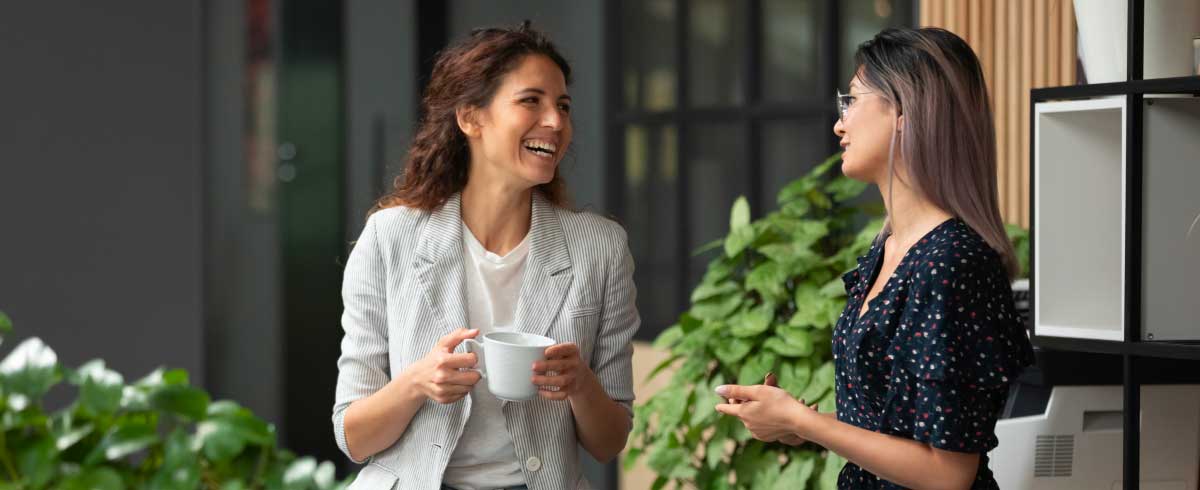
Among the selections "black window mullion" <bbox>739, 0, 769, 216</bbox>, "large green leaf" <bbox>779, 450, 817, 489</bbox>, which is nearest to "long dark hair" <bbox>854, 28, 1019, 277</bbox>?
→ "large green leaf" <bbox>779, 450, 817, 489</bbox>

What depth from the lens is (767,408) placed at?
153cm

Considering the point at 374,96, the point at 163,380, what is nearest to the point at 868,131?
the point at 163,380

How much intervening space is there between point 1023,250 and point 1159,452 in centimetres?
61

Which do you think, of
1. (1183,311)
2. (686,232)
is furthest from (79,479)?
(686,232)

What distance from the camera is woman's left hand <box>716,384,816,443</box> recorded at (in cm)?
152

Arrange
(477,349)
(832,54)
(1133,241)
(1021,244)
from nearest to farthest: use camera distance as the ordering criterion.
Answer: (477,349) < (1133,241) < (1021,244) < (832,54)

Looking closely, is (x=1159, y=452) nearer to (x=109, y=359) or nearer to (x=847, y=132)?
(x=847, y=132)

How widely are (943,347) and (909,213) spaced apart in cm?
21

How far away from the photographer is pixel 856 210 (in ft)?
9.57

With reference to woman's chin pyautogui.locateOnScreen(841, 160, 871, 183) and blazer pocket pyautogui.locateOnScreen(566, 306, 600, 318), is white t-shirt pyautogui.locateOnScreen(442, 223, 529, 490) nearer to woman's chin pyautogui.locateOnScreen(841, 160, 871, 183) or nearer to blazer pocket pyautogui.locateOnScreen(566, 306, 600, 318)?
blazer pocket pyautogui.locateOnScreen(566, 306, 600, 318)

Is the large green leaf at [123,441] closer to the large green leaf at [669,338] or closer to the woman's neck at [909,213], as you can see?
the woman's neck at [909,213]

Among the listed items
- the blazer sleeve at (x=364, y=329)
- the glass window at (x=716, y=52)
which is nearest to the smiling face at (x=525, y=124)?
the blazer sleeve at (x=364, y=329)

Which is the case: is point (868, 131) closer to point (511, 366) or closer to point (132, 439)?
point (511, 366)

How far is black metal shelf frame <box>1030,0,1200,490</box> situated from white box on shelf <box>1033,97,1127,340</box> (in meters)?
0.05
